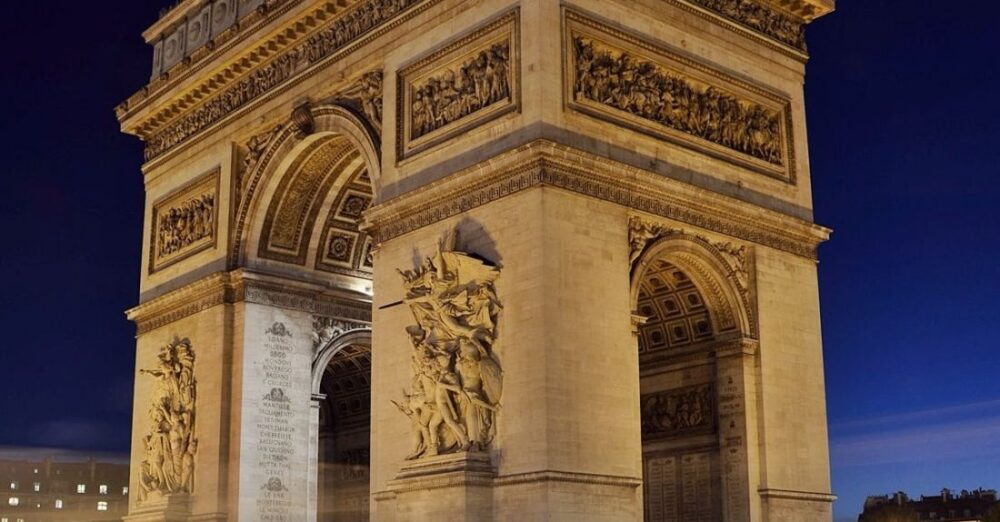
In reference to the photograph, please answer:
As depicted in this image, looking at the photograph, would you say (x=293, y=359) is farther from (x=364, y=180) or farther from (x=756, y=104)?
(x=756, y=104)

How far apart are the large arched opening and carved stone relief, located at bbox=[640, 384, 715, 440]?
758 centimetres

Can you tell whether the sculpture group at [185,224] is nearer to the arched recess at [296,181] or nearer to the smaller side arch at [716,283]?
the arched recess at [296,181]

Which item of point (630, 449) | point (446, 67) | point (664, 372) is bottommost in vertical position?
point (630, 449)

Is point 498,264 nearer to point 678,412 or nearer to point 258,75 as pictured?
point 678,412

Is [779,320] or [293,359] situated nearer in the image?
[779,320]

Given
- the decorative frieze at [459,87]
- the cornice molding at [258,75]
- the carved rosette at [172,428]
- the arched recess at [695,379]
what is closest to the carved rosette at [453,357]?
the decorative frieze at [459,87]

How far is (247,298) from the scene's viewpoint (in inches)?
1187

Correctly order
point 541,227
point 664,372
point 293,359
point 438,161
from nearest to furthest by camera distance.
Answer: point 541,227 < point 438,161 < point 664,372 < point 293,359

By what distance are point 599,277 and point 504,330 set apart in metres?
1.82

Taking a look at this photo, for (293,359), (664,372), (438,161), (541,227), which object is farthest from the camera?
(293,359)

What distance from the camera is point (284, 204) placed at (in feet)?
101

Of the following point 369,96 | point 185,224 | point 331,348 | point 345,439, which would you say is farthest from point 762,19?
point 345,439

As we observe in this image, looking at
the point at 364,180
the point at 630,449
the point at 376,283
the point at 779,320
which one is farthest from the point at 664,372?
the point at 364,180

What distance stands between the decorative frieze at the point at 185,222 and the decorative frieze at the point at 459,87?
7701 mm
